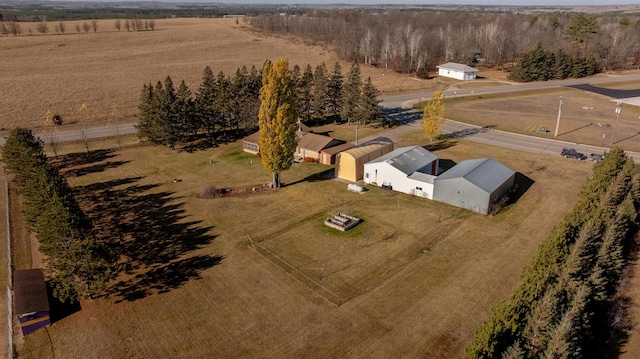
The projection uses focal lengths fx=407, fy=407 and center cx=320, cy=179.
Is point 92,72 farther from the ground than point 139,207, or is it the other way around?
point 92,72

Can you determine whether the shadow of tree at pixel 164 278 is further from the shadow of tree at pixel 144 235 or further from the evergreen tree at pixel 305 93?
the evergreen tree at pixel 305 93

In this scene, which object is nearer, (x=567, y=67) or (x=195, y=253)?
(x=195, y=253)

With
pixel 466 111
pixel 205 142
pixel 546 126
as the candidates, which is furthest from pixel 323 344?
pixel 466 111

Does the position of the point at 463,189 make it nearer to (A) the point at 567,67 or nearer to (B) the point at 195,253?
(B) the point at 195,253

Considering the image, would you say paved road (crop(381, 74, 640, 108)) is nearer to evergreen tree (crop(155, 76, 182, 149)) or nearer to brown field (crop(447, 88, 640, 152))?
brown field (crop(447, 88, 640, 152))

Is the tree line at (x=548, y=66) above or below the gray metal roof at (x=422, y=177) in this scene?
above

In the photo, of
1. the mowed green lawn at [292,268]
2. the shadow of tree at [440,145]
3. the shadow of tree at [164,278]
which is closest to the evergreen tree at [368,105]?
the shadow of tree at [440,145]
